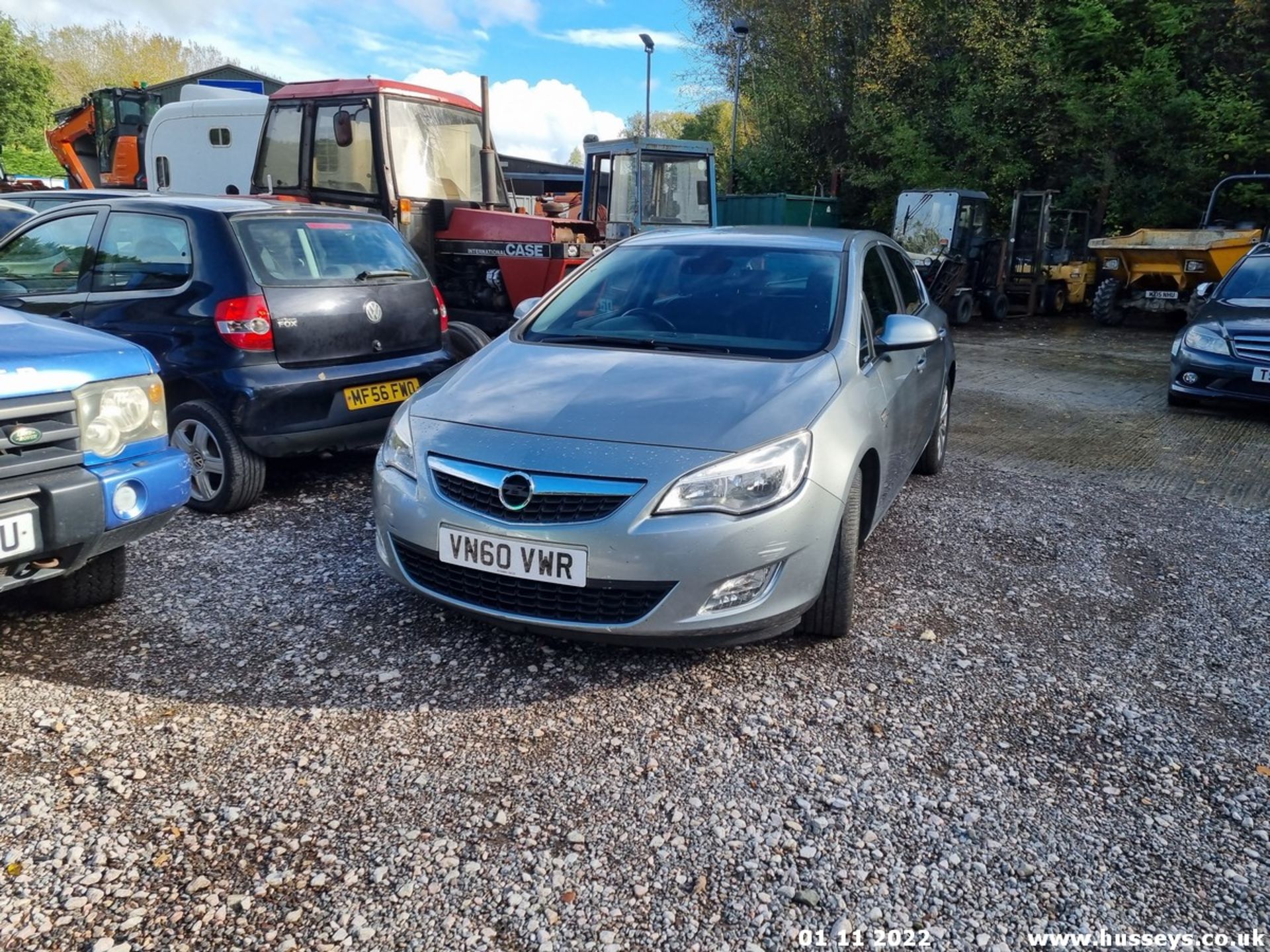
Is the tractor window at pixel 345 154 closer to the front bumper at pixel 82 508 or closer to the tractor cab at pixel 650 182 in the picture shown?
the tractor cab at pixel 650 182

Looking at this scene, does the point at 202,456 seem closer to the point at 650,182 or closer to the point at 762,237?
the point at 762,237

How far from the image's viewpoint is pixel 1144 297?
15.4 metres

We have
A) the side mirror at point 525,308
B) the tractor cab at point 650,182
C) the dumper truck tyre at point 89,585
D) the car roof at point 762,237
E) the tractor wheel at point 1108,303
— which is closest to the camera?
the dumper truck tyre at point 89,585

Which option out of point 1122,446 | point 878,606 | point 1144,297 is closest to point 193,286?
point 878,606

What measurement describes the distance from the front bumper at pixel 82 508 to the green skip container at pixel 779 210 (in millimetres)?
18478

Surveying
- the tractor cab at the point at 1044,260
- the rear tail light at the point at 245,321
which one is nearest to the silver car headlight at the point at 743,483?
the rear tail light at the point at 245,321

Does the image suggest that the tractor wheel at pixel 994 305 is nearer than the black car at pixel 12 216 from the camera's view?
No

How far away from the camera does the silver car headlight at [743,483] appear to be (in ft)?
9.84

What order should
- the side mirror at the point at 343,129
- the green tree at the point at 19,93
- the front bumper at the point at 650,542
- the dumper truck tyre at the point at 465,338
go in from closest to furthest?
the front bumper at the point at 650,542, the dumper truck tyre at the point at 465,338, the side mirror at the point at 343,129, the green tree at the point at 19,93

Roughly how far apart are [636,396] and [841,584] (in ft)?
3.31

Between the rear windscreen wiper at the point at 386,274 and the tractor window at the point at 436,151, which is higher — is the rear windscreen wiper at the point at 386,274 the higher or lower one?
the lower one

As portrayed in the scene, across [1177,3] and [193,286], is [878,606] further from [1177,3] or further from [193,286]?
[1177,3]

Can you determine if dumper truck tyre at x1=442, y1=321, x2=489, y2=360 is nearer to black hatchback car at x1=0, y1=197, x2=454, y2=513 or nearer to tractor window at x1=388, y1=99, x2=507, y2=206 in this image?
black hatchback car at x1=0, y1=197, x2=454, y2=513

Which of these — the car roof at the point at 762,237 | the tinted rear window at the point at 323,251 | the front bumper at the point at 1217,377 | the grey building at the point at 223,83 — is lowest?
the front bumper at the point at 1217,377
